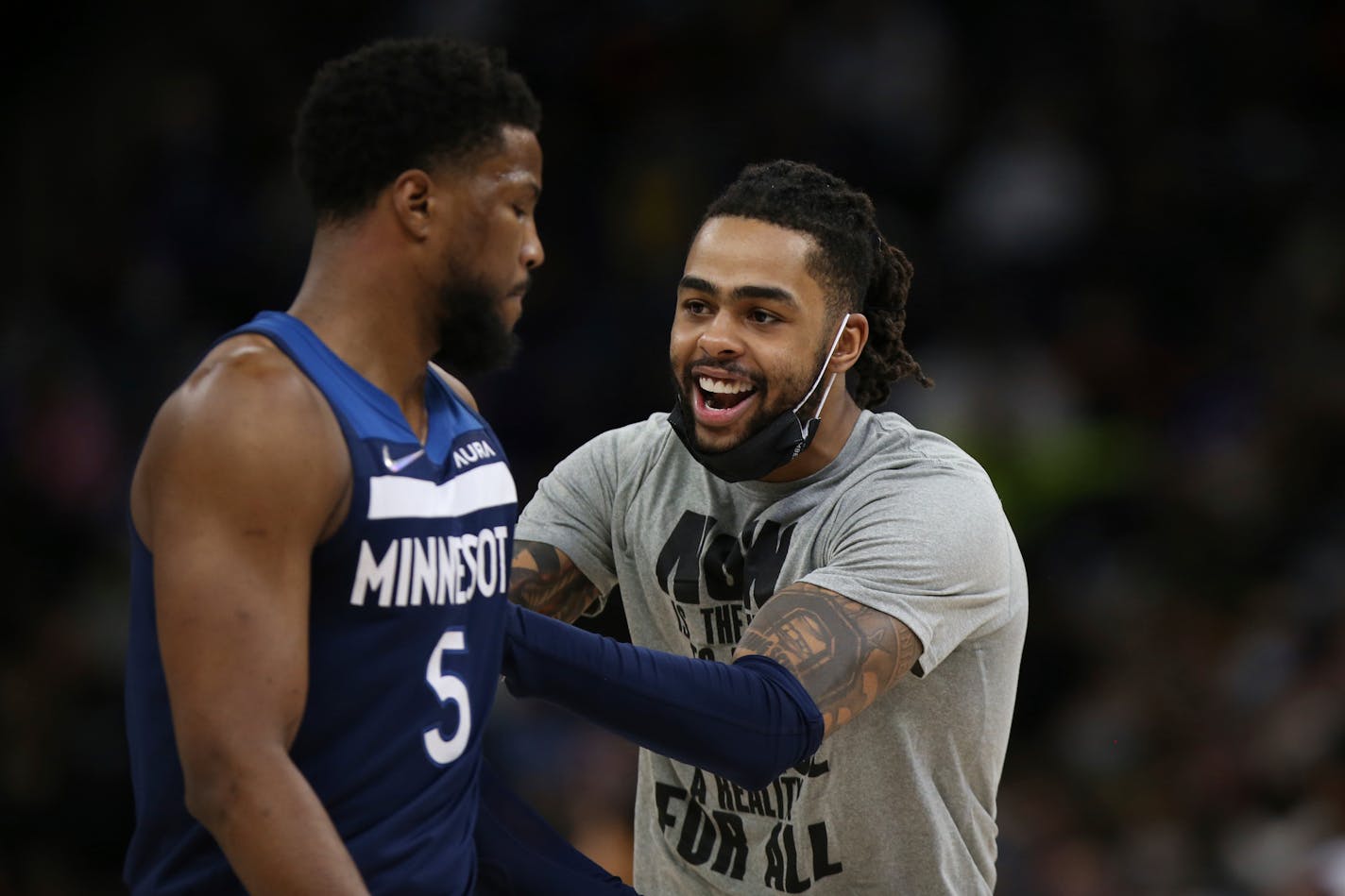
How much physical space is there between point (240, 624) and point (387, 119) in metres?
0.71

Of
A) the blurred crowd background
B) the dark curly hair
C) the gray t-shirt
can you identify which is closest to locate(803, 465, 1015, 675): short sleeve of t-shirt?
the gray t-shirt

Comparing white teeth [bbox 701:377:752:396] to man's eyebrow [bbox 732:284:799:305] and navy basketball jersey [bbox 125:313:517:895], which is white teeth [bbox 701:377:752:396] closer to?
man's eyebrow [bbox 732:284:799:305]

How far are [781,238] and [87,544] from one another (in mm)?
5598

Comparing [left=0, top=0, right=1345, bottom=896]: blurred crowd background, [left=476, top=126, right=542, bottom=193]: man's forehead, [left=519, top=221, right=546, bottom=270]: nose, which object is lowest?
[left=0, top=0, right=1345, bottom=896]: blurred crowd background

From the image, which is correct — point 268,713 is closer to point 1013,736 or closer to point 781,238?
point 781,238

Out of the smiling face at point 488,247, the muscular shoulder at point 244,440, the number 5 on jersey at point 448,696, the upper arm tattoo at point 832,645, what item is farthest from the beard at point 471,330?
the upper arm tattoo at point 832,645

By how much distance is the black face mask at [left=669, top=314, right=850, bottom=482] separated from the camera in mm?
3203

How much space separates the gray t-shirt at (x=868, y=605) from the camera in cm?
309

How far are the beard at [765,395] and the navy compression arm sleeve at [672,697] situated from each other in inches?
22.1

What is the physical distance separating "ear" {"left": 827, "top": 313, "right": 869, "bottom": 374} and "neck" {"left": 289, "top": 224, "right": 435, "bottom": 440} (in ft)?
4.14

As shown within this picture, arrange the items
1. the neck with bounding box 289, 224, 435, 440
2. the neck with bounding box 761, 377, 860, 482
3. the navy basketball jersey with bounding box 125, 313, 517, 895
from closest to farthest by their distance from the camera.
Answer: the navy basketball jersey with bounding box 125, 313, 517, 895 → the neck with bounding box 289, 224, 435, 440 → the neck with bounding box 761, 377, 860, 482

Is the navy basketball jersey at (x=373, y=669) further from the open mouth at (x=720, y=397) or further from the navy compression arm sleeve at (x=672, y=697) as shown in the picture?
the open mouth at (x=720, y=397)

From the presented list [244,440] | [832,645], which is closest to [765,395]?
[832,645]

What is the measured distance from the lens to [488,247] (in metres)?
2.32
